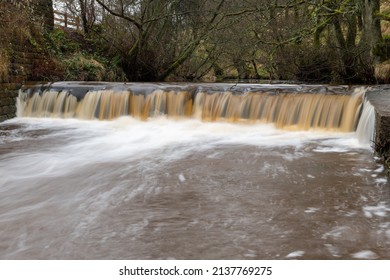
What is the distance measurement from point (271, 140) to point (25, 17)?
8.93 meters

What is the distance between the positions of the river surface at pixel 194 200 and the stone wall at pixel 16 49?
3.60m

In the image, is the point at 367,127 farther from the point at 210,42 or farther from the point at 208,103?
the point at 210,42

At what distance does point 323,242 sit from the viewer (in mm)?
2791

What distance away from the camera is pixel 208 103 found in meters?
9.38

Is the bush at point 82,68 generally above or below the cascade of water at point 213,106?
above

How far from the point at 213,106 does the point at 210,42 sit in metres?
7.65

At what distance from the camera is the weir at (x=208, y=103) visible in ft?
26.9

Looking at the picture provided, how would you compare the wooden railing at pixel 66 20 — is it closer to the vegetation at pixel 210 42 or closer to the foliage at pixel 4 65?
the vegetation at pixel 210 42

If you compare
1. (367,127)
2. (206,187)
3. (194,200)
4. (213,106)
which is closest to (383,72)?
(213,106)

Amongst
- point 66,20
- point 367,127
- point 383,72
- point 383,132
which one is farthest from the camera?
point 66,20

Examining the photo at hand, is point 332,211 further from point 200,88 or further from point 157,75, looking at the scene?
point 157,75

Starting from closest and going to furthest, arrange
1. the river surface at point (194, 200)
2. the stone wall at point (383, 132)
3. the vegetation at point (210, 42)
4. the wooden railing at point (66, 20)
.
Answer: the river surface at point (194, 200) < the stone wall at point (383, 132) < the vegetation at point (210, 42) < the wooden railing at point (66, 20)

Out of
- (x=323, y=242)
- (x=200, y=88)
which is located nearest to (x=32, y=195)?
(x=323, y=242)

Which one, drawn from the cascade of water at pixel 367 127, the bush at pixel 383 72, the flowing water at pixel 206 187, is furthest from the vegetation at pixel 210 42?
the cascade of water at pixel 367 127
